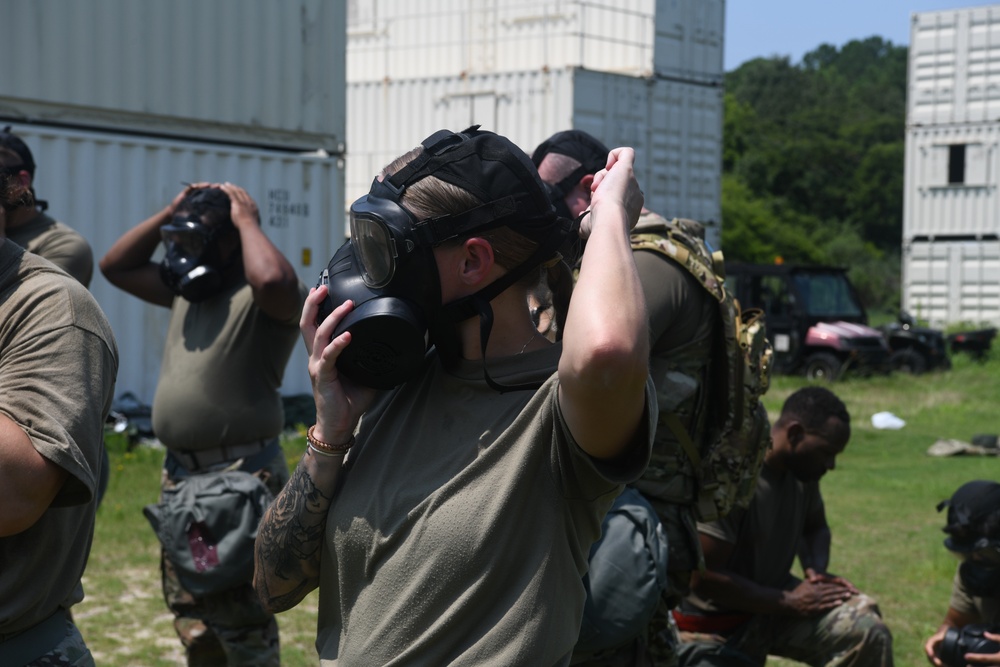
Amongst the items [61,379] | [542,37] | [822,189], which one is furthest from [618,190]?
[822,189]

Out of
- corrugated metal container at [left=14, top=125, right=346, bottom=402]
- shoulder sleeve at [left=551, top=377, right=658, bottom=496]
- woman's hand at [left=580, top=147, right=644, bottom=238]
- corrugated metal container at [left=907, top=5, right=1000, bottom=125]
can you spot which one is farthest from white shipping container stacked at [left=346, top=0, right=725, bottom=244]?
shoulder sleeve at [left=551, top=377, right=658, bottom=496]

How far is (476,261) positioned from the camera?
7.05 feet

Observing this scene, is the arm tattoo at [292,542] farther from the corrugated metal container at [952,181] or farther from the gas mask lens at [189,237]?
the corrugated metal container at [952,181]

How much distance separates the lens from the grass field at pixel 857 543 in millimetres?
6117

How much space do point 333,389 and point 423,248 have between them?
0.30m

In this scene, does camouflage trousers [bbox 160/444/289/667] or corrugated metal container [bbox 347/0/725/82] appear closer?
camouflage trousers [bbox 160/444/289/667]

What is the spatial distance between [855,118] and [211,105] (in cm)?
6317

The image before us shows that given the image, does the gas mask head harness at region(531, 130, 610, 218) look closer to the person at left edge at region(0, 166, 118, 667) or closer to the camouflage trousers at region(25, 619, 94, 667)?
the person at left edge at region(0, 166, 118, 667)

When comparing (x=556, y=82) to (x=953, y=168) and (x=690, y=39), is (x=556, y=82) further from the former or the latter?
(x=953, y=168)

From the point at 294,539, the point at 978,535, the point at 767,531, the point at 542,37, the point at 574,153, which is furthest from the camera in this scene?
the point at 542,37

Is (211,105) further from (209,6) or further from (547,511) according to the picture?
(547,511)

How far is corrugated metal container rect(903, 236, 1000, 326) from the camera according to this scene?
23.1 metres

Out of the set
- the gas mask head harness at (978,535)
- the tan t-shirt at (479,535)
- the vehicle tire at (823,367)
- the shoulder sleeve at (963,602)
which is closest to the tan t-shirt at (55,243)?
the tan t-shirt at (479,535)

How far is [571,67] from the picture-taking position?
16.3m
